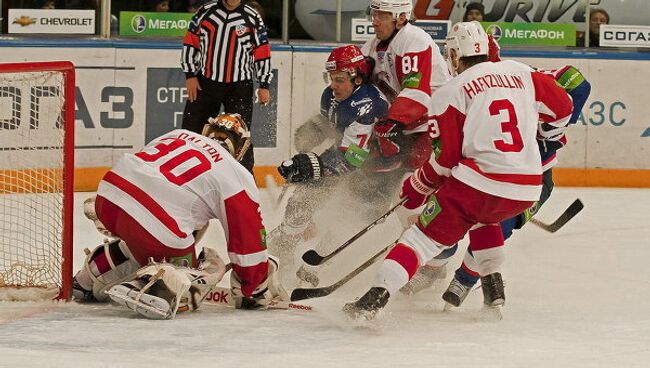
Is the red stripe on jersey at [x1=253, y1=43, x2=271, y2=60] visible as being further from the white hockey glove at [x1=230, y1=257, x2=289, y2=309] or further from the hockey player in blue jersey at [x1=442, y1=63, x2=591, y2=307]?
the white hockey glove at [x1=230, y1=257, x2=289, y2=309]

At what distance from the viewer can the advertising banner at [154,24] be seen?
24.6 ft

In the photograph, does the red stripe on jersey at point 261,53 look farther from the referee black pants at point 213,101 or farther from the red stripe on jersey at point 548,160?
the red stripe on jersey at point 548,160

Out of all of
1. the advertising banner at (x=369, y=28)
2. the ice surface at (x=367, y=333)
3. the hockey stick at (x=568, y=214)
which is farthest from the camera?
the advertising banner at (x=369, y=28)

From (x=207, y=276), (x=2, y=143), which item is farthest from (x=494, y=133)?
(x=2, y=143)

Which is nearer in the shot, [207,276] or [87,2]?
[207,276]

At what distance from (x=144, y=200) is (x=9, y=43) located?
310 centimetres

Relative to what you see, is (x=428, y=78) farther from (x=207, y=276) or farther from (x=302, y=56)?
(x=302, y=56)

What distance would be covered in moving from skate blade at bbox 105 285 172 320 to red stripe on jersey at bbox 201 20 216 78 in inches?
116

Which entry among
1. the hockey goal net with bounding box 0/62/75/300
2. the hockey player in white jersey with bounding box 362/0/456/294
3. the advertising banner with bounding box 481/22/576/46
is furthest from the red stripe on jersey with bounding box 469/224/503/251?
the advertising banner with bounding box 481/22/576/46

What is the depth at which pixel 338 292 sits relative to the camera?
4969 millimetres

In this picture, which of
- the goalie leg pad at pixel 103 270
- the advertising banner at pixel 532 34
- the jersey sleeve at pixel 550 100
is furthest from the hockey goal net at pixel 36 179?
the advertising banner at pixel 532 34

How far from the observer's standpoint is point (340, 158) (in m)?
5.20

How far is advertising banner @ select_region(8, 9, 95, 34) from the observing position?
7.15 m

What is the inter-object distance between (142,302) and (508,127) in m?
1.22
